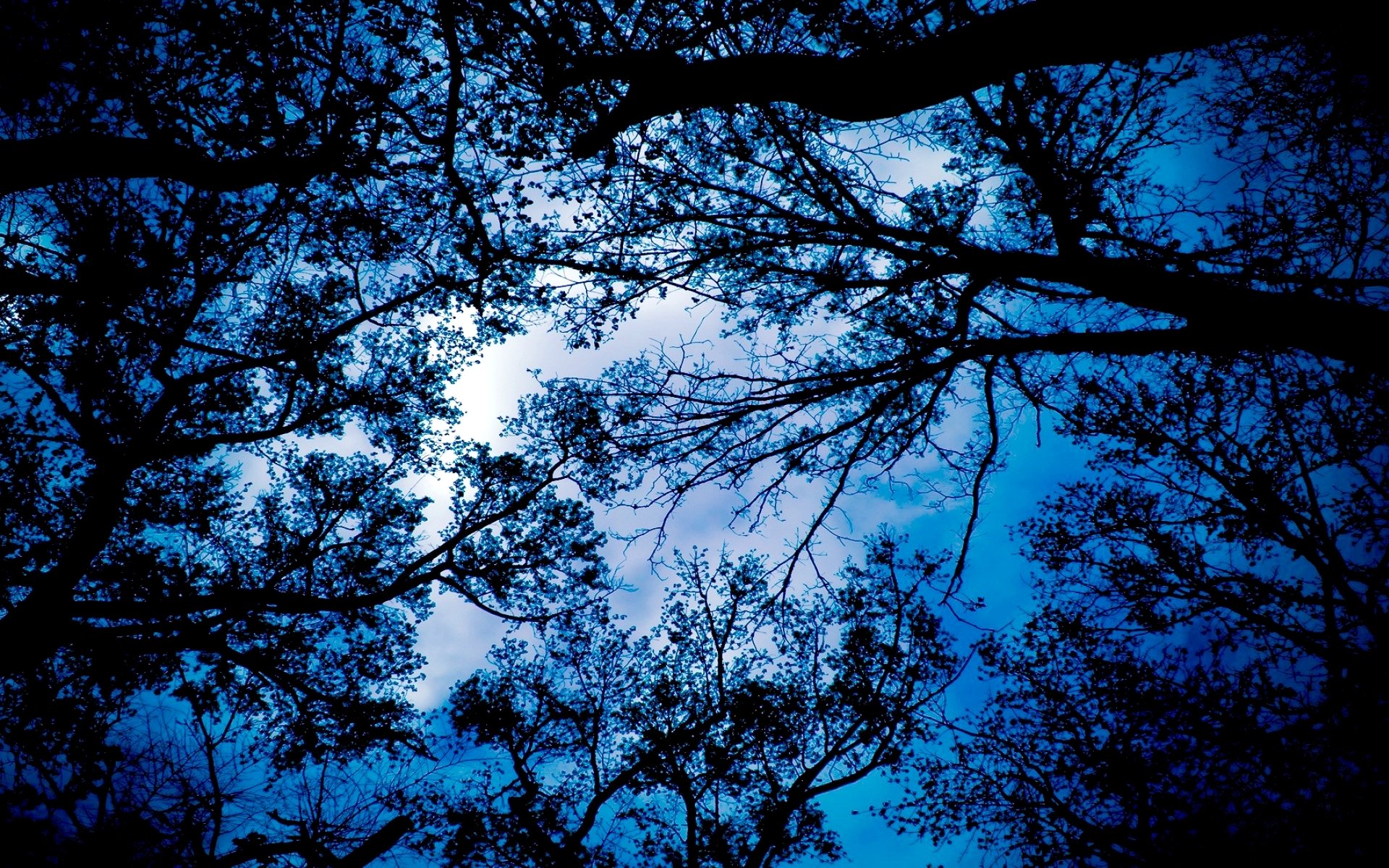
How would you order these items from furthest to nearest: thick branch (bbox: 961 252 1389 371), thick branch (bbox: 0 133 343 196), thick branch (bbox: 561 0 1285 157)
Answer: thick branch (bbox: 0 133 343 196) → thick branch (bbox: 961 252 1389 371) → thick branch (bbox: 561 0 1285 157)

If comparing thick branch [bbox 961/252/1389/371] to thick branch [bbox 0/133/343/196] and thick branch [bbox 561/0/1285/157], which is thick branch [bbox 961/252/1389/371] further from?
thick branch [bbox 0/133/343/196]

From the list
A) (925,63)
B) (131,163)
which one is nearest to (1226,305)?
(925,63)

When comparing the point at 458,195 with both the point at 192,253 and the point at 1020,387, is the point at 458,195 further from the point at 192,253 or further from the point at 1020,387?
the point at 1020,387

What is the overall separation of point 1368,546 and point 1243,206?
6.20m

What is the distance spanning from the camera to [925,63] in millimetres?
4129

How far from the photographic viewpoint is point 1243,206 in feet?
19.8

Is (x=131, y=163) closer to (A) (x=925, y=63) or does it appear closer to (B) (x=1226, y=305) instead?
(A) (x=925, y=63)

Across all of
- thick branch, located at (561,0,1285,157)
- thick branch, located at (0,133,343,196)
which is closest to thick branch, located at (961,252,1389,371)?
thick branch, located at (561,0,1285,157)

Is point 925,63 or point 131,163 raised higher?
point 131,163

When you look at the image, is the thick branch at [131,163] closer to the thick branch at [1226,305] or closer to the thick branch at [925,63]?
the thick branch at [925,63]

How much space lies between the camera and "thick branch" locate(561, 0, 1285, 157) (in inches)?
139

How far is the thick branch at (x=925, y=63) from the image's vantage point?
11.6 ft

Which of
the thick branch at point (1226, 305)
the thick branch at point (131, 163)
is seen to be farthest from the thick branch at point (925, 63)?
the thick branch at point (131, 163)

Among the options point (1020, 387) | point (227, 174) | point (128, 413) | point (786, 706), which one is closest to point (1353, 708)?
point (1020, 387)
